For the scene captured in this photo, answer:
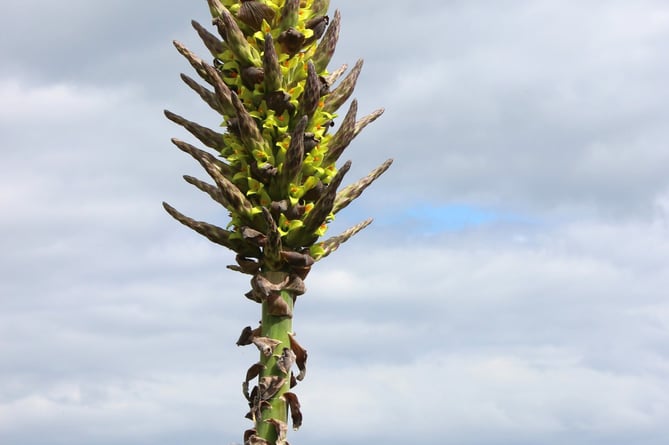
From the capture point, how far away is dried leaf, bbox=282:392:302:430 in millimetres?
14672

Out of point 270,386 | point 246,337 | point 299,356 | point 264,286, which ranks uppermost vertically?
point 264,286

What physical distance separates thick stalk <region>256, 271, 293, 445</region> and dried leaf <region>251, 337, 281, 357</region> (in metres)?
0.07

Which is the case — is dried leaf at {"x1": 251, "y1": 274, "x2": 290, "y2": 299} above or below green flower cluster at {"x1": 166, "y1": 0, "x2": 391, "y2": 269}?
below

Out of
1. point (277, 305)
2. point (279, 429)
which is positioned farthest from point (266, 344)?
point (279, 429)

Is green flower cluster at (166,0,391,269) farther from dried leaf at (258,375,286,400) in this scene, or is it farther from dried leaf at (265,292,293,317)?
dried leaf at (258,375,286,400)

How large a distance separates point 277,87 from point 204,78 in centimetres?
139

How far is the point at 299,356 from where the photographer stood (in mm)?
14953

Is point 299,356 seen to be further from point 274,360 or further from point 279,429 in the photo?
point 279,429

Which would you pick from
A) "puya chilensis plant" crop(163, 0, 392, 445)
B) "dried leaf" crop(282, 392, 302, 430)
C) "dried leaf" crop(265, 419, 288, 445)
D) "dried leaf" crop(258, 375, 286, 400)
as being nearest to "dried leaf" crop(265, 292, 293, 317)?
"puya chilensis plant" crop(163, 0, 392, 445)

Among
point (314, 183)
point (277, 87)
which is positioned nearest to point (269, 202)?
point (314, 183)

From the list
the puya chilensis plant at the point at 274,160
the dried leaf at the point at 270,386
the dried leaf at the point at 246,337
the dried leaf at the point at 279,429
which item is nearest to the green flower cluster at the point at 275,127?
the puya chilensis plant at the point at 274,160

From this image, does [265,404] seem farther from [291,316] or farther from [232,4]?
[232,4]

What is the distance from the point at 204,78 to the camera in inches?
620

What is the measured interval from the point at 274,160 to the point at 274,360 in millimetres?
2916
